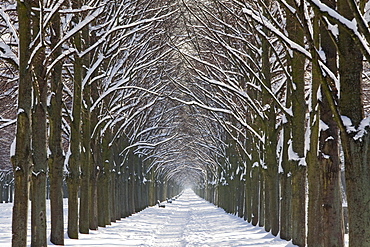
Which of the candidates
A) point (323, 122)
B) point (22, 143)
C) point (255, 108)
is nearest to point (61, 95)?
point (22, 143)

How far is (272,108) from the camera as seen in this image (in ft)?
62.1

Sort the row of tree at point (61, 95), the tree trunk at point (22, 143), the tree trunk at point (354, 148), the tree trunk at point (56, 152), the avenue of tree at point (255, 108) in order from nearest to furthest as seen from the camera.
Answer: the tree trunk at point (354, 148) → the avenue of tree at point (255, 108) → the tree trunk at point (22, 143) → the row of tree at point (61, 95) → the tree trunk at point (56, 152)

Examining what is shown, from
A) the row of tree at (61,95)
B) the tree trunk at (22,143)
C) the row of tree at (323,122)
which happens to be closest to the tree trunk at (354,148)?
the row of tree at (323,122)

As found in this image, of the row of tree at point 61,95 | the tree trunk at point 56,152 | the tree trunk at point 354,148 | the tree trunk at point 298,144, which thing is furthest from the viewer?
the tree trunk at point 56,152

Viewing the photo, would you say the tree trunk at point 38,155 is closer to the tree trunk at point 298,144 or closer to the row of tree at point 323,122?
the row of tree at point 323,122

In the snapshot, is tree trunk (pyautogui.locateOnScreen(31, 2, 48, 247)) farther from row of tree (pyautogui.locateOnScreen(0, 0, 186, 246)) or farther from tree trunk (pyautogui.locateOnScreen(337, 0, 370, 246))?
tree trunk (pyautogui.locateOnScreen(337, 0, 370, 246))

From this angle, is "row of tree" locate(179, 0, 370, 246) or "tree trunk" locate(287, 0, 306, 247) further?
"tree trunk" locate(287, 0, 306, 247)

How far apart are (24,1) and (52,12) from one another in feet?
2.41

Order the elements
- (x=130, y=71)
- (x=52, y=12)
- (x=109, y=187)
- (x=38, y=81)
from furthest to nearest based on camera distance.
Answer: (x=109, y=187)
(x=130, y=71)
(x=38, y=81)
(x=52, y=12)

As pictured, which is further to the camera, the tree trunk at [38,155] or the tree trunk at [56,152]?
the tree trunk at [56,152]

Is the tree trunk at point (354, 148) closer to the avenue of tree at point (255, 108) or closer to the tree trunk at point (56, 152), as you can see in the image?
the avenue of tree at point (255, 108)

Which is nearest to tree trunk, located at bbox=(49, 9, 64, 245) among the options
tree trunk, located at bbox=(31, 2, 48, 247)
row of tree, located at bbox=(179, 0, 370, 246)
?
tree trunk, located at bbox=(31, 2, 48, 247)

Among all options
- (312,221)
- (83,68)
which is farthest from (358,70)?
(83,68)

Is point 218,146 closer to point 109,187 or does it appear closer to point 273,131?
point 109,187
